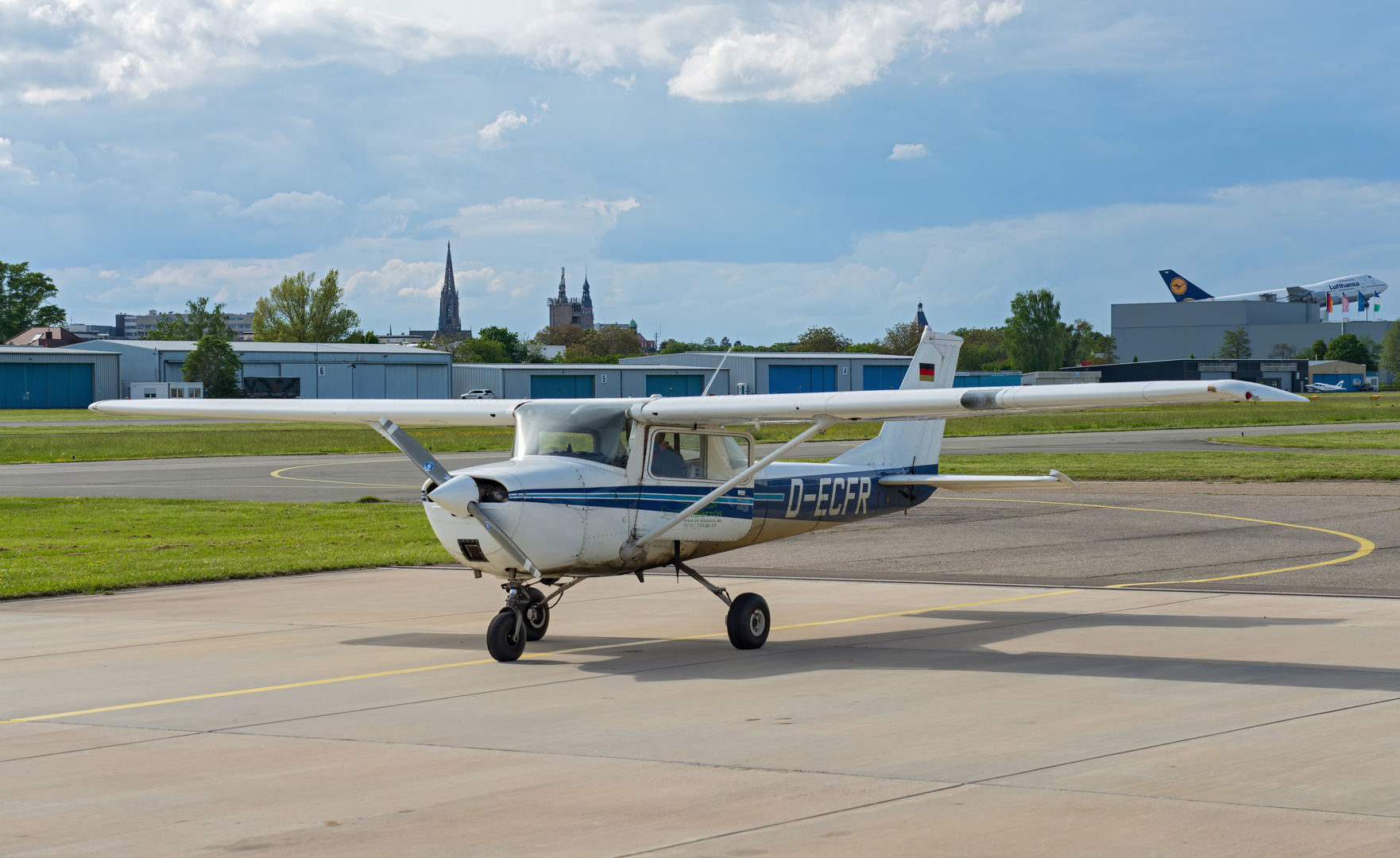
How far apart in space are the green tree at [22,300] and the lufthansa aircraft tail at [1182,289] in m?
146

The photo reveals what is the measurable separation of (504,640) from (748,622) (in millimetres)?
2152

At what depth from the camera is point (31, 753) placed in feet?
26.1

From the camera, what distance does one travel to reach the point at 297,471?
37.9 meters

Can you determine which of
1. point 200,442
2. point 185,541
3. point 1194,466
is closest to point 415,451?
point 185,541

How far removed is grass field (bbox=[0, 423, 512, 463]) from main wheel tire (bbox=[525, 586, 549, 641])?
1337 inches

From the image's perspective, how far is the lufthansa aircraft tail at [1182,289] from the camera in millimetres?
182375

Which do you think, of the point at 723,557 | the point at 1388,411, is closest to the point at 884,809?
the point at 723,557

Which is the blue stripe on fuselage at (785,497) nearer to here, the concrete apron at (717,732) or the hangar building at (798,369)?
the concrete apron at (717,732)

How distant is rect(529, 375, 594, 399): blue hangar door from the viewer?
113 m

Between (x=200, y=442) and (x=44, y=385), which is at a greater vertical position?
(x=44, y=385)

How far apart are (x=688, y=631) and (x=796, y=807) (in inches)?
249

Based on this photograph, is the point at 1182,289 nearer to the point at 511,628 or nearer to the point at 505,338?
the point at 505,338

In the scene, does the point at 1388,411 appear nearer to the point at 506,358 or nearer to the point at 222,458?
the point at 222,458

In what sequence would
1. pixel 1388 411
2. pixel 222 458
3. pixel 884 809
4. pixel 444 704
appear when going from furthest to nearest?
1. pixel 1388 411
2. pixel 222 458
3. pixel 444 704
4. pixel 884 809
